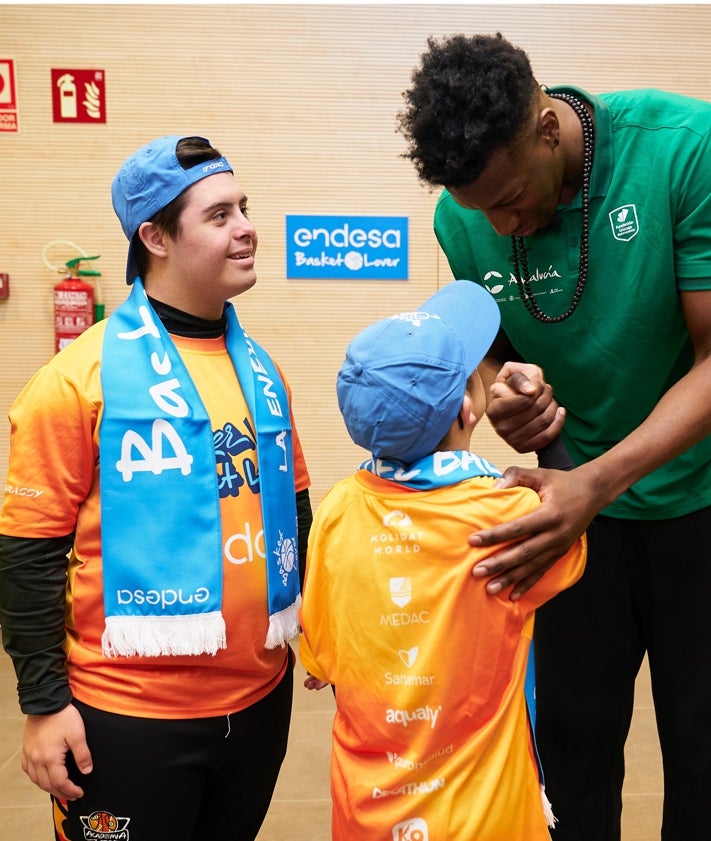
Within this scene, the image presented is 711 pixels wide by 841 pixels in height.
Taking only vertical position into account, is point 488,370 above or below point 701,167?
below

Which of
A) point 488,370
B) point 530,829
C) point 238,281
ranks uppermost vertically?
point 238,281

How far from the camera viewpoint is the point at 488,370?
1.52 m

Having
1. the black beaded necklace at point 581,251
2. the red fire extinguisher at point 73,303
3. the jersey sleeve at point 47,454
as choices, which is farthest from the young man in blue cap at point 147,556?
the red fire extinguisher at point 73,303

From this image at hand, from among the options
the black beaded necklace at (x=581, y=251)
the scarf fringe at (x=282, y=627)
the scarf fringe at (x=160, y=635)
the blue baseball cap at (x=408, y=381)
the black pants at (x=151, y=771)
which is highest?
the black beaded necklace at (x=581, y=251)

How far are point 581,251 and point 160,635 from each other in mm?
877

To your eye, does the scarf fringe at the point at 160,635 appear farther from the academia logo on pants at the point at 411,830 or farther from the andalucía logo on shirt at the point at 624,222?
the andalucía logo on shirt at the point at 624,222

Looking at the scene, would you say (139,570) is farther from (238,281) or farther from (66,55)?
(66,55)

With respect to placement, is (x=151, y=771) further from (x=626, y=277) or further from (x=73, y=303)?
(x=73, y=303)

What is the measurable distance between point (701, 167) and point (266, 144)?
276 centimetres

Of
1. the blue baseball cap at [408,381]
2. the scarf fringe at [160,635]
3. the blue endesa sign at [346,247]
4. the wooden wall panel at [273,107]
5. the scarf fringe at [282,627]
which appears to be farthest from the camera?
the blue endesa sign at [346,247]

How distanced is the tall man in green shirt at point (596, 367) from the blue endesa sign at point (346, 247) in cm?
226

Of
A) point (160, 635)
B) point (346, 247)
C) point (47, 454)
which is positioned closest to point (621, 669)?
point (160, 635)

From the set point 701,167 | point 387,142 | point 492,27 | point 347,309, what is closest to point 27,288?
point 347,309

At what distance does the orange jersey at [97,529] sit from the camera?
1.25 metres
